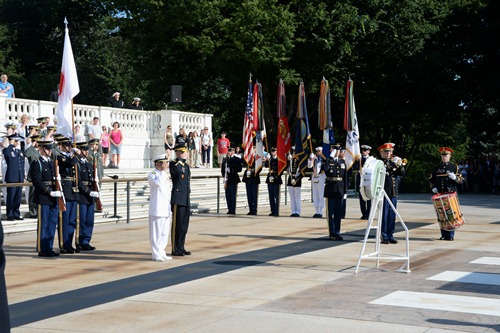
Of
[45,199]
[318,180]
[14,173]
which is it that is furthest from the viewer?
[318,180]

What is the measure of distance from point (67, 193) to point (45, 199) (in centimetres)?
48

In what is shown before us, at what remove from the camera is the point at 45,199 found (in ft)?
44.0

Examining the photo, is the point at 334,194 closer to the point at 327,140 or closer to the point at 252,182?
the point at 327,140

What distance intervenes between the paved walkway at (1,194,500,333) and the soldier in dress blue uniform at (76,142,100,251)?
377mm

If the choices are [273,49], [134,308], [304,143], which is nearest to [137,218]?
[304,143]

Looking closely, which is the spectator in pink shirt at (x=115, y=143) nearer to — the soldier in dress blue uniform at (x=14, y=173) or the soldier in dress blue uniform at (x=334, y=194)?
the soldier in dress blue uniform at (x=14, y=173)

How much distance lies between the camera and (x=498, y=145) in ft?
163

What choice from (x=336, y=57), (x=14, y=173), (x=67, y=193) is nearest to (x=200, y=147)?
(x=336, y=57)

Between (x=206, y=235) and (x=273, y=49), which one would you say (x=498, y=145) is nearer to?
(x=273, y=49)

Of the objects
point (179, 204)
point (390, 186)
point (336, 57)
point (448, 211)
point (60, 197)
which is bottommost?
point (448, 211)

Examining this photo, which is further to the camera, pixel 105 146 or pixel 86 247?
pixel 105 146

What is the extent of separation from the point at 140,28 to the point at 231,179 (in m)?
20.9

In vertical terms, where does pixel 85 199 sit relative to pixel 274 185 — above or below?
below

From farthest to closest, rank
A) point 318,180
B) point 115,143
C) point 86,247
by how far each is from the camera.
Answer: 1. point 115,143
2. point 318,180
3. point 86,247
